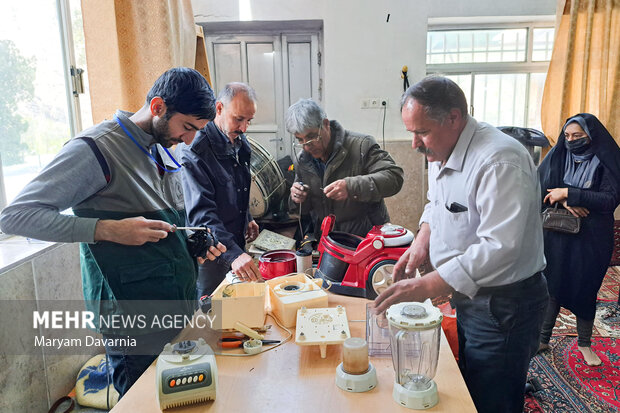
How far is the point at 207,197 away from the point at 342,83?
8.63 feet

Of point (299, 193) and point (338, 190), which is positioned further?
point (299, 193)

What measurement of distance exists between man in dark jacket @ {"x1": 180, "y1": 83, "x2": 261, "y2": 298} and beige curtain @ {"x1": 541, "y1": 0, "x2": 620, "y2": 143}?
3451mm

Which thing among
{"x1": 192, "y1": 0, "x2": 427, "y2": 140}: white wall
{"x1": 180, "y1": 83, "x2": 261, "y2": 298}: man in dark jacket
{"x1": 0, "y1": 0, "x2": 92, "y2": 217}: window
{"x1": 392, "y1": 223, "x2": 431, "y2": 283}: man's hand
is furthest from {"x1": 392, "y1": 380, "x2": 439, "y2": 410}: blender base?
{"x1": 192, "y1": 0, "x2": 427, "y2": 140}: white wall

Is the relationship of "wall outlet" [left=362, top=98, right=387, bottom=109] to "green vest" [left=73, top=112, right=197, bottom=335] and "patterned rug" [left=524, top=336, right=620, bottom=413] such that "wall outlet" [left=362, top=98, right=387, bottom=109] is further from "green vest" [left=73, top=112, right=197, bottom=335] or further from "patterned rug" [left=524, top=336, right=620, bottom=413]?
"green vest" [left=73, top=112, right=197, bottom=335]

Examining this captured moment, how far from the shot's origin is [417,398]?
98 cm

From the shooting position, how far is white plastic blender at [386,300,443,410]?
3.23 ft

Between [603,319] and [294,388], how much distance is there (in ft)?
9.87

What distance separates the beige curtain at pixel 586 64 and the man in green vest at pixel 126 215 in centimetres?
391

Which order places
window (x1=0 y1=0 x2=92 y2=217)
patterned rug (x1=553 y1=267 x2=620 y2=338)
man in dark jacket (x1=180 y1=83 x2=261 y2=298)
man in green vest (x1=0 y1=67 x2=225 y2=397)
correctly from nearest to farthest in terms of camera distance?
1. man in green vest (x1=0 y1=67 x2=225 y2=397)
2. man in dark jacket (x1=180 y1=83 x2=261 y2=298)
3. window (x1=0 y1=0 x2=92 y2=217)
4. patterned rug (x1=553 y1=267 x2=620 y2=338)

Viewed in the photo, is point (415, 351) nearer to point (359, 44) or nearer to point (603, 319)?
point (603, 319)

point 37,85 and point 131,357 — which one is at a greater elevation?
point 37,85

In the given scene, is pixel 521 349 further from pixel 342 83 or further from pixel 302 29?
pixel 302 29

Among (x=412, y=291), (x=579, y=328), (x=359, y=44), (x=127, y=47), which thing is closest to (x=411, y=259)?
(x=412, y=291)

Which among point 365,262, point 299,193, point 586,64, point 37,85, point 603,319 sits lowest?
point 603,319
